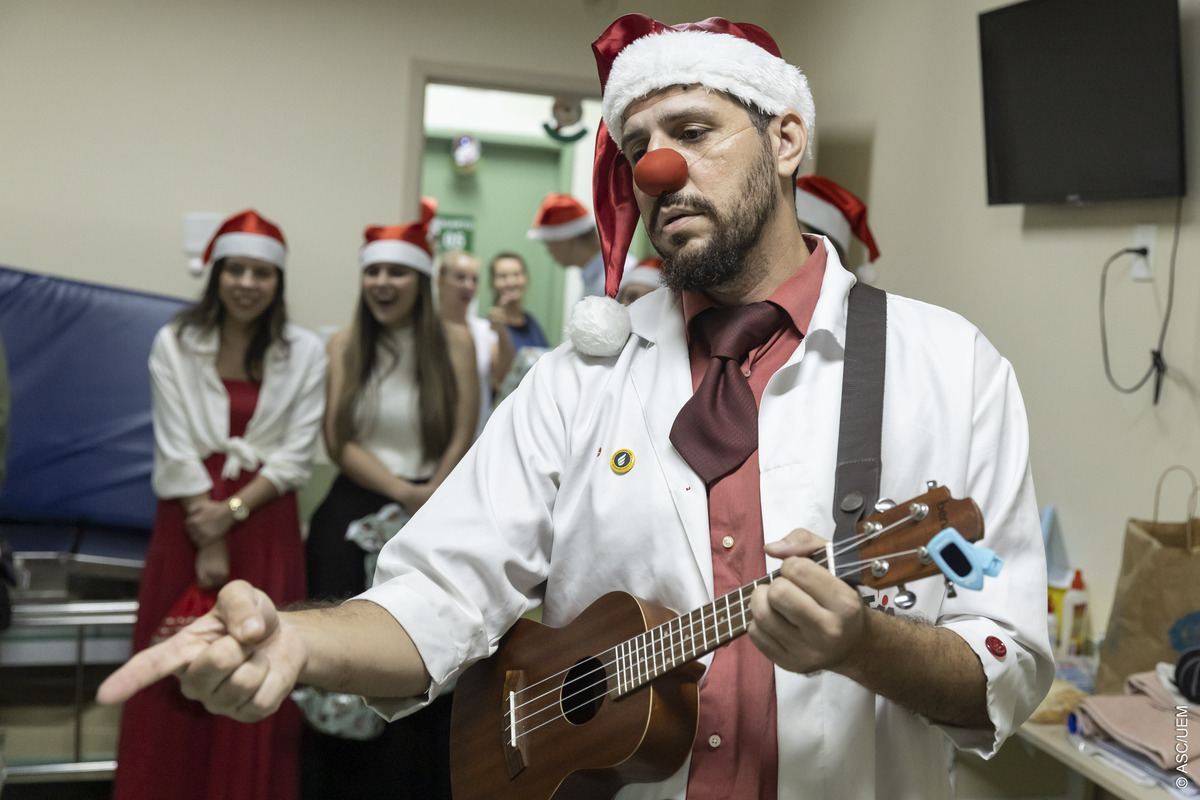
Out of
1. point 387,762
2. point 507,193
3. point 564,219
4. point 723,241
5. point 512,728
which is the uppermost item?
point 507,193

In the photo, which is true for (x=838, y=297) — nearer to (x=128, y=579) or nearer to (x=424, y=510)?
(x=424, y=510)

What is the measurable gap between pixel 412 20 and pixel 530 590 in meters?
3.69

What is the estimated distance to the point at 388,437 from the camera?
3109 millimetres

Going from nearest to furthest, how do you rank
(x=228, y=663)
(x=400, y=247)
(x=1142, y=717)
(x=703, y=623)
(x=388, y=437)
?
(x=228, y=663), (x=703, y=623), (x=1142, y=717), (x=388, y=437), (x=400, y=247)

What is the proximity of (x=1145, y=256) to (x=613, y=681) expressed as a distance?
1.83 m

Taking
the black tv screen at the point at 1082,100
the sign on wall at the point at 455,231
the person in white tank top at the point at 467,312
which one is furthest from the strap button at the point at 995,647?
the sign on wall at the point at 455,231

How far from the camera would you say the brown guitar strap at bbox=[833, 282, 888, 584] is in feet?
3.62

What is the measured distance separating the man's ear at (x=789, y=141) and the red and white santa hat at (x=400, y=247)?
2.03m

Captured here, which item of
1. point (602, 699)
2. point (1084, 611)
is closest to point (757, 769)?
point (602, 699)

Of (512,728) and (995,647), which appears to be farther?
(512,728)

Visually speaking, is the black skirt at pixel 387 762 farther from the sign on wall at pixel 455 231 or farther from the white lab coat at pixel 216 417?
the sign on wall at pixel 455 231

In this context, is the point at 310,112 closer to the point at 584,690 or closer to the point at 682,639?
the point at 584,690

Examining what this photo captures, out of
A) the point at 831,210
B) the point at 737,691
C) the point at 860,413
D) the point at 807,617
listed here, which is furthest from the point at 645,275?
the point at 807,617

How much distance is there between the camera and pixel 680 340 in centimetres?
137
